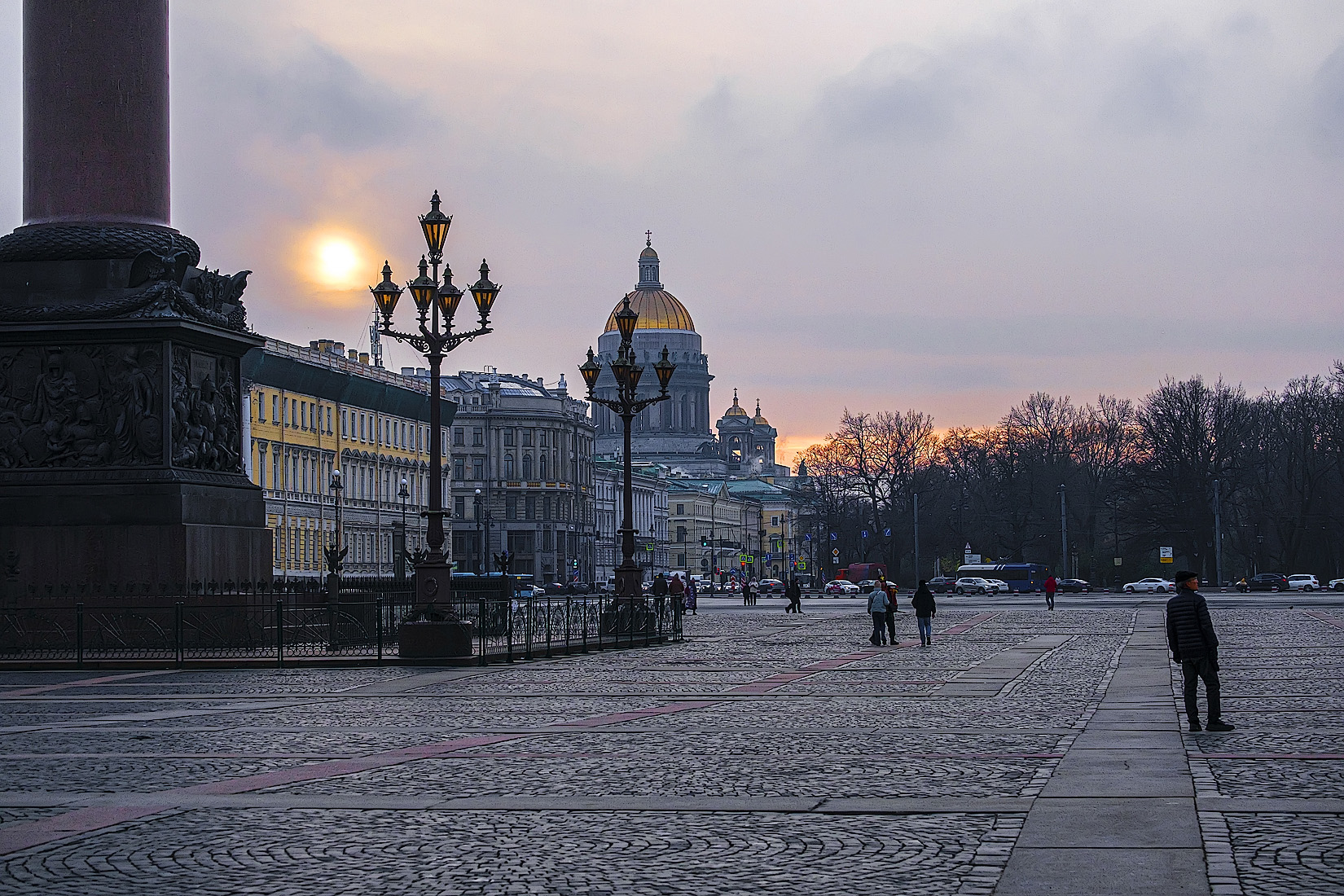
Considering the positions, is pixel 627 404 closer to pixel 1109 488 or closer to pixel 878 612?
pixel 878 612

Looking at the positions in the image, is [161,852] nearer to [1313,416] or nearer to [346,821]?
[346,821]

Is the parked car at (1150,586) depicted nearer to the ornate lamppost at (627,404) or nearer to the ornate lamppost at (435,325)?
the ornate lamppost at (627,404)

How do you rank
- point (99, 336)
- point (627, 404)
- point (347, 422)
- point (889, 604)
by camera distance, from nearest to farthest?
point (99, 336) → point (889, 604) → point (627, 404) → point (347, 422)

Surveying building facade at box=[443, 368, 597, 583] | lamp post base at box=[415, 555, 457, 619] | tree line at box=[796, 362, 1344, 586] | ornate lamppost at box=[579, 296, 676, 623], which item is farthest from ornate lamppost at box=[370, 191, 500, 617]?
building facade at box=[443, 368, 597, 583]

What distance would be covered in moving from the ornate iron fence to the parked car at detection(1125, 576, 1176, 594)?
262ft

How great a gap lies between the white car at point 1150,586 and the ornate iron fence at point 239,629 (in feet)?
262

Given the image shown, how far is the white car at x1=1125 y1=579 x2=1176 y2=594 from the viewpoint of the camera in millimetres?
109625

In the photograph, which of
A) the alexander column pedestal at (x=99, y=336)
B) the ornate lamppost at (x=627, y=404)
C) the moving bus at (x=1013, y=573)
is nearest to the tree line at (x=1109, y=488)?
the moving bus at (x=1013, y=573)

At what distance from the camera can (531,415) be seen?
161 meters

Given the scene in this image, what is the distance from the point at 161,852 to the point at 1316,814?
6779 mm

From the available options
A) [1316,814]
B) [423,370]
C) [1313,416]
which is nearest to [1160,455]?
[1313,416]

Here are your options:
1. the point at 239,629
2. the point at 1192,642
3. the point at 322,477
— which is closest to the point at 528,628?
the point at 239,629

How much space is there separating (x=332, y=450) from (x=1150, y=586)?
47.7 meters

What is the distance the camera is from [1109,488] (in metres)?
124
